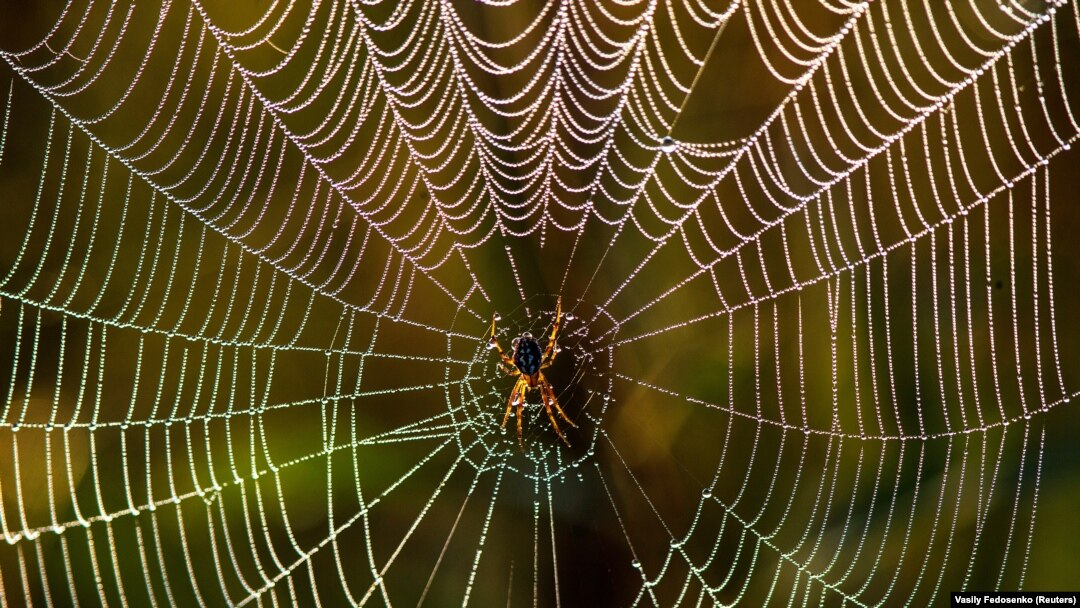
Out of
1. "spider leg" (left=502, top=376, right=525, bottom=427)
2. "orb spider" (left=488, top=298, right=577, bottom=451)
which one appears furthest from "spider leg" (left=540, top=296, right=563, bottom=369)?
"spider leg" (left=502, top=376, right=525, bottom=427)

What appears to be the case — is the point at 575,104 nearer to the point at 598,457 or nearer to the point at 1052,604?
the point at 598,457

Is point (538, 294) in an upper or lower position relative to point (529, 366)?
upper

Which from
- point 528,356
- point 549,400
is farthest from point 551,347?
point 549,400

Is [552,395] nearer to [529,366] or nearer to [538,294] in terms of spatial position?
[529,366]

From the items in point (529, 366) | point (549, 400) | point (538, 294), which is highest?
point (538, 294)

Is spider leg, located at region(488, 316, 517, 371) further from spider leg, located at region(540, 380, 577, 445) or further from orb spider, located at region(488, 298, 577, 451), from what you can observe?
spider leg, located at region(540, 380, 577, 445)
